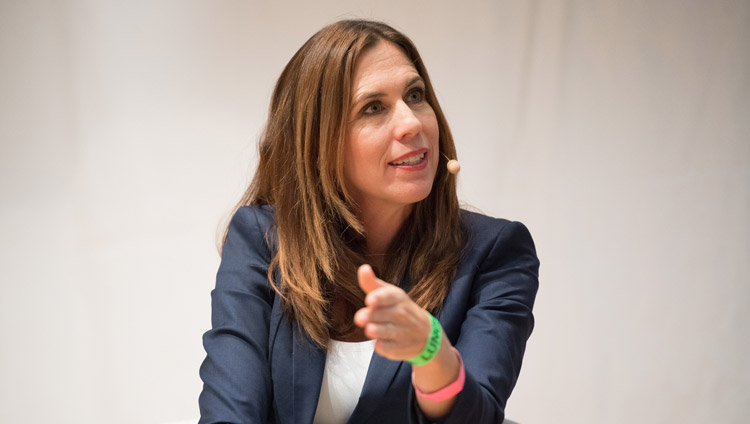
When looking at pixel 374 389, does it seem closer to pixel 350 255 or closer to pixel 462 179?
pixel 350 255

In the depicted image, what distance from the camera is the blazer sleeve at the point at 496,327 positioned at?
5.01 feet

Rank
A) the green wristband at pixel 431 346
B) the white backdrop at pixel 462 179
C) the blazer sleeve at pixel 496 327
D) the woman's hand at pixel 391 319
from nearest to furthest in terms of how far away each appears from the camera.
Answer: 1. the woman's hand at pixel 391 319
2. the green wristband at pixel 431 346
3. the blazer sleeve at pixel 496 327
4. the white backdrop at pixel 462 179

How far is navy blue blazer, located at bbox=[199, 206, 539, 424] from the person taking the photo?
165 cm

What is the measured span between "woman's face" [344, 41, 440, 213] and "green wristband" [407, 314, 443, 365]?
44 cm

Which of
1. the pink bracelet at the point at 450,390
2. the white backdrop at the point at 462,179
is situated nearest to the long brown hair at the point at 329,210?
the pink bracelet at the point at 450,390

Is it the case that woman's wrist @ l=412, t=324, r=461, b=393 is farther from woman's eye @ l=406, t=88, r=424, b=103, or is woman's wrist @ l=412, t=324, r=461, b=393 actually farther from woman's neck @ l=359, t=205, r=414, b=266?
woman's eye @ l=406, t=88, r=424, b=103

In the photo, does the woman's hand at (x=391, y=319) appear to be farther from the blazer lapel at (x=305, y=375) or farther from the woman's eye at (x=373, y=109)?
the woman's eye at (x=373, y=109)

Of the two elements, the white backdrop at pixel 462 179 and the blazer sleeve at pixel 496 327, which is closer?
the blazer sleeve at pixel 496 327

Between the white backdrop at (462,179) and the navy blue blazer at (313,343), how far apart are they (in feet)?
4.29

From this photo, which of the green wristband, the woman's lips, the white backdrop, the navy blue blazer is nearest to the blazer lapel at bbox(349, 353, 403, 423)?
the navy blue blazer

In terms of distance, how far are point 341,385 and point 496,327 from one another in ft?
1.14
